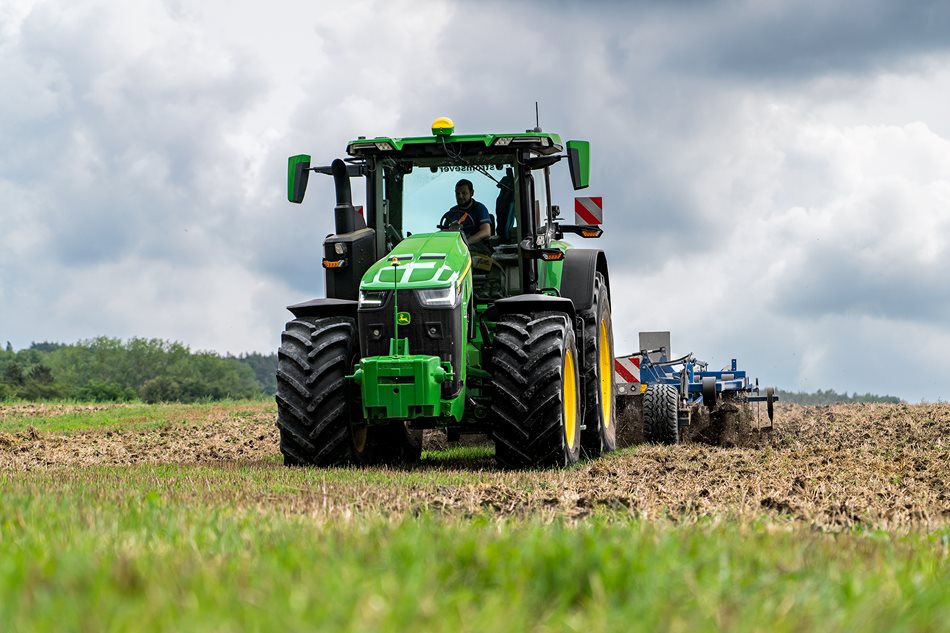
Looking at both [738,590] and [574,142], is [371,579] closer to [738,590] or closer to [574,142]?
[738,590]

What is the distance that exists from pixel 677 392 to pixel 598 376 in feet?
16.4

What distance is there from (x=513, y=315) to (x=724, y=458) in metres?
3.40

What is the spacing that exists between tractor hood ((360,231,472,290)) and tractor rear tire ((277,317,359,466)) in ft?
1.86

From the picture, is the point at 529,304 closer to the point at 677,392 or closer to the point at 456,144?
the point at 456,144

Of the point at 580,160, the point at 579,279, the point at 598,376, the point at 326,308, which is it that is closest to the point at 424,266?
the point at 326,308

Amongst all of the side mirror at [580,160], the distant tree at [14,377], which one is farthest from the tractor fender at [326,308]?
the distant tree at [14,377]

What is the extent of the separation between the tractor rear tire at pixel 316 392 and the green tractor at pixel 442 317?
0.5 inches

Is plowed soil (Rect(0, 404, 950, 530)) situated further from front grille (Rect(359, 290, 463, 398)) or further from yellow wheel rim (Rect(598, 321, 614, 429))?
front grille (Rect(359, 290, 463, 398))

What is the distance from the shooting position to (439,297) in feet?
35.7

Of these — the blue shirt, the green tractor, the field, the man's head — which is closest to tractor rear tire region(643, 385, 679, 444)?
the green tractor

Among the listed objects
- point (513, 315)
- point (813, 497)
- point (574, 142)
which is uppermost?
point (574, 142)

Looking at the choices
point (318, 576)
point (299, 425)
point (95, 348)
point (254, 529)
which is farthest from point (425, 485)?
point (95, 348)

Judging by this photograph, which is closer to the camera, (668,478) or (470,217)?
(668,478)

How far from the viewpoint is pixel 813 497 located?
28.8ft
